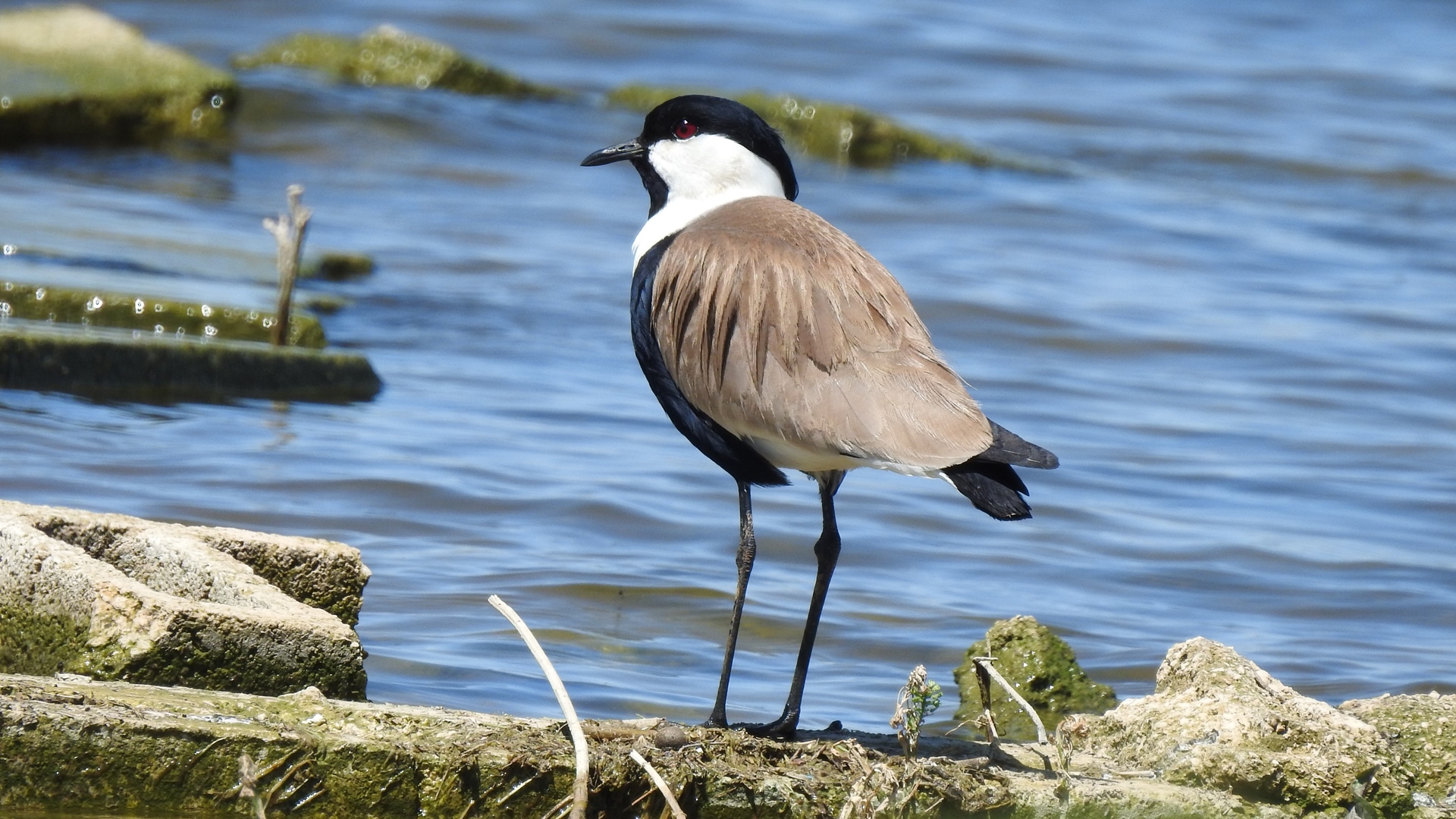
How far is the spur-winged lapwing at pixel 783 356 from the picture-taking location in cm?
420

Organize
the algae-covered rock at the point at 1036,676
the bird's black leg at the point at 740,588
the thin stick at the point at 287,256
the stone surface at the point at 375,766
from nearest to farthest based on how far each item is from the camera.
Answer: the stone surface at the point at 375,766 → the bird's black leg at the point at 740,588 → the algae-covered rock at the point at 1036,676 → the thin stick at the point at 287,256

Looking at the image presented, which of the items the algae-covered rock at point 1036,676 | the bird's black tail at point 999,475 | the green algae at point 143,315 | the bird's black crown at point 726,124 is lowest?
the algae-covered rock at point 1036,676

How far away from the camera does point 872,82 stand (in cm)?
2123

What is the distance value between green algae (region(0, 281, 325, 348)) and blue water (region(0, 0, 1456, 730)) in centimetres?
38

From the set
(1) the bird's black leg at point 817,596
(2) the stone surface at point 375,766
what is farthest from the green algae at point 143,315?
(2) the stone surface at point 375,766

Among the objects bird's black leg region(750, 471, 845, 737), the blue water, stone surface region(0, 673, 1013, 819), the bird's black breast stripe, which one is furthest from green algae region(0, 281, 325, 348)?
stone surface region(0, 673, 1013, 819)

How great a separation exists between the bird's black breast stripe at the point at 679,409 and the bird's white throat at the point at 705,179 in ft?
0.46

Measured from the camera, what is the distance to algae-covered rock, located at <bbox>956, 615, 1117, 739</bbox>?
5660mm

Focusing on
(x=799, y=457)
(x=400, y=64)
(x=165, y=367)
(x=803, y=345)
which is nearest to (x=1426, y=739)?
(x=799, y=457)

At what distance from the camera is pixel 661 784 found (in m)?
3.62

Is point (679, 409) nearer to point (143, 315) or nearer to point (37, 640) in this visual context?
point (37, 640)

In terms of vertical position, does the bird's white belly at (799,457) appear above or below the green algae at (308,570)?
above

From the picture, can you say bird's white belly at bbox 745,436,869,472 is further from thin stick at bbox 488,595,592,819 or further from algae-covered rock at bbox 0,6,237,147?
algae-covered rock at bbox 0,6,237,147

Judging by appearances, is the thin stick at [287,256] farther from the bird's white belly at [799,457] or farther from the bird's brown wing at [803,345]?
the bird's white belly at [799,457]
